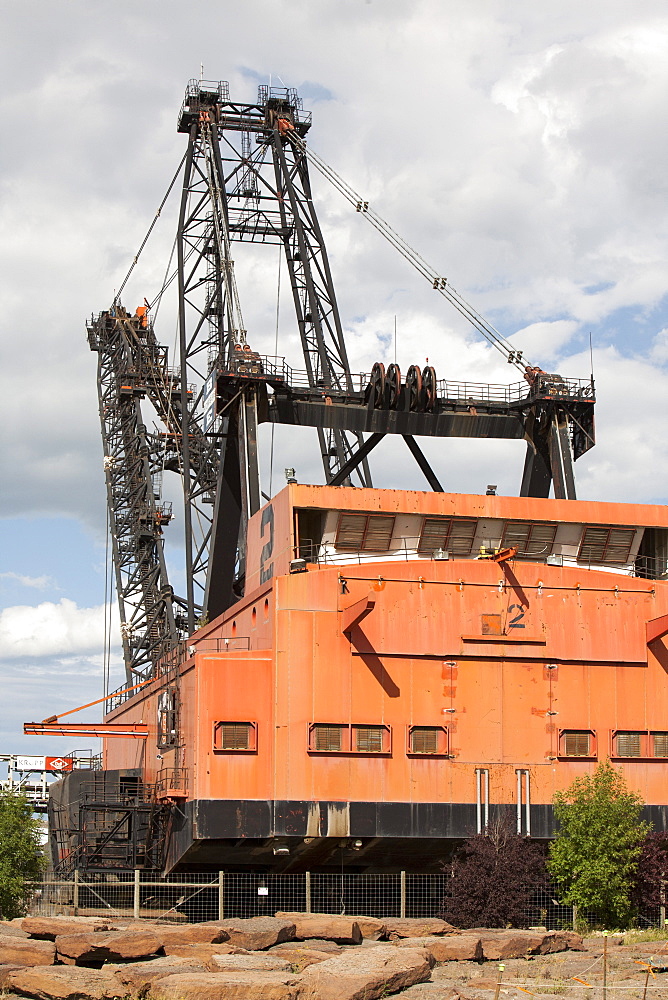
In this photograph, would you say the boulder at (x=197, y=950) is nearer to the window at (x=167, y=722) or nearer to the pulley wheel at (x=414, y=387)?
the window at (x=167, y=722)

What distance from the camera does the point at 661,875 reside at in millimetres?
36312

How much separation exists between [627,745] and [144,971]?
20.4 metres

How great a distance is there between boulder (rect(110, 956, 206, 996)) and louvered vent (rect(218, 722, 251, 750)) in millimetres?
12650

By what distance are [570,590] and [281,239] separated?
26083mm

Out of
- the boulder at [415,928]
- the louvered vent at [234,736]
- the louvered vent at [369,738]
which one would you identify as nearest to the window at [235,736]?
the louvered vent at [234,736]

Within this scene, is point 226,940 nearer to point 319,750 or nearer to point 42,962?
point 42,962

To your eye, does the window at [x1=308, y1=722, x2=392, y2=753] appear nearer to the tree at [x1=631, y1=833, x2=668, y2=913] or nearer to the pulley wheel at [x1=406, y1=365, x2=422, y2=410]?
the tree at [x1=631, y1=833, x2=668, y2=913]

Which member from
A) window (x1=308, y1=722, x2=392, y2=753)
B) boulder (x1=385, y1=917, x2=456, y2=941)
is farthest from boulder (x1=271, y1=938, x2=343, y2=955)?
window (x1=308, y1=722, x2=392, y2=753)

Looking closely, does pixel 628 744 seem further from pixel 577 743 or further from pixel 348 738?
pixel 348 738

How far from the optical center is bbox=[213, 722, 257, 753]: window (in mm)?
36812

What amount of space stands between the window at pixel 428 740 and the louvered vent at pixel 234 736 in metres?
4.60

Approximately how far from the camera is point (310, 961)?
83.1ft

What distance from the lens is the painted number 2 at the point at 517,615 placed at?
3900cm

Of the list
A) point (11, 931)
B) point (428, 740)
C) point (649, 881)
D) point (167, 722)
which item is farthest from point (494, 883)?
A: point (11, 931)
